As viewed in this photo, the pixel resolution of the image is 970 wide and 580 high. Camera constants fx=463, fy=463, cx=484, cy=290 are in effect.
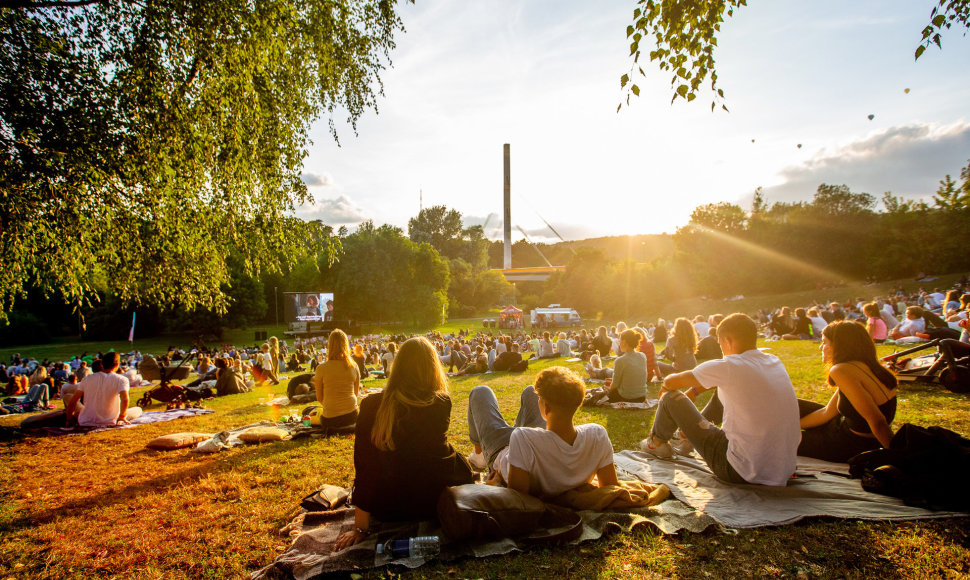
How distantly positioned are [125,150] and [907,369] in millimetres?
10447

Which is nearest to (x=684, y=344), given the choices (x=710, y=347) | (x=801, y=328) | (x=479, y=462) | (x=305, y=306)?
(x=710, y=347)

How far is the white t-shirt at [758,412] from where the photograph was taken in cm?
311

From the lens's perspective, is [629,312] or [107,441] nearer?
[107,441]

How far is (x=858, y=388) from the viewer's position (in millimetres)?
3244

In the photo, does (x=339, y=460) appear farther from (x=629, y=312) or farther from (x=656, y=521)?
(x=629, y=312)

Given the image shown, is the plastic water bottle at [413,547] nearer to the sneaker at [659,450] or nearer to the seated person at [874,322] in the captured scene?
the sneaker at [659,450]

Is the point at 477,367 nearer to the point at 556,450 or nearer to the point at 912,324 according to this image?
the point at 912,324

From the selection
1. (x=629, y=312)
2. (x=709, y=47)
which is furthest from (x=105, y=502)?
(x=629, y=312)

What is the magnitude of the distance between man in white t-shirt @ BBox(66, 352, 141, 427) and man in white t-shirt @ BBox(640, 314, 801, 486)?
24.8 feet

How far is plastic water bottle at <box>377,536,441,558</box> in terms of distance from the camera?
2590 millimetres

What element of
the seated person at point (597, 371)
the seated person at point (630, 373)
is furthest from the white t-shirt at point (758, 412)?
the seated person at point (597, 371)

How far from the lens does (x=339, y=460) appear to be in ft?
15.7

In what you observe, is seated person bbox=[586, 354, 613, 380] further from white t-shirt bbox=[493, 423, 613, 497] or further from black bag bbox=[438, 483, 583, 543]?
black bag bbox=[438, 483, 583, 543]

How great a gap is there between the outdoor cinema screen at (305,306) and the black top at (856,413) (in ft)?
127
